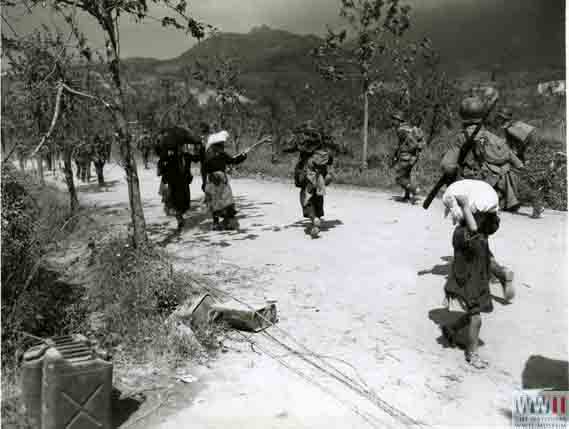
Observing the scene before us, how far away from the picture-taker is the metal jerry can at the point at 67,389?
9.85 ft

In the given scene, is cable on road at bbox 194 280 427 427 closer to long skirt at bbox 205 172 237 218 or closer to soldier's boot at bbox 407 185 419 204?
long skirt at bbox 205 172 237 218

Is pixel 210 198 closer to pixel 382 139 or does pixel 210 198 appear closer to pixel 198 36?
pixel 198 36

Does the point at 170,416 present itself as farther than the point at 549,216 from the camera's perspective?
No

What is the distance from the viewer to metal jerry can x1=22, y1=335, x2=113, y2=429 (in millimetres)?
3002

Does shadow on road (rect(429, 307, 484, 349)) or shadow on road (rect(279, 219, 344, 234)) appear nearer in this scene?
shadow on road (rect(429, 307, 484, 349))

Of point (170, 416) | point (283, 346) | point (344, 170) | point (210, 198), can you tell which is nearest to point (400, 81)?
point (344, 170)

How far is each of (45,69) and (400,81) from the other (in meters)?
10.9

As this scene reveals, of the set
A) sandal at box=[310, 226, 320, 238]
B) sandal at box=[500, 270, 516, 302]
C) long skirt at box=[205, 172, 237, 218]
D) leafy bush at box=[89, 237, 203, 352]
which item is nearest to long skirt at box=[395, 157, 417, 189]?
sandal at box=[310, 226, 320, 238]

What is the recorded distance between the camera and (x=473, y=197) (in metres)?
4.20

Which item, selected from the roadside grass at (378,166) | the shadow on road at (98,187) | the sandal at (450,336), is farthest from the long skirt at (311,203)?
the shadow on road at (98,187)

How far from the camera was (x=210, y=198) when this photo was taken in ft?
29.0

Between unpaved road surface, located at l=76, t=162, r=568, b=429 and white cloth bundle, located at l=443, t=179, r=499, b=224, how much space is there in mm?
1138

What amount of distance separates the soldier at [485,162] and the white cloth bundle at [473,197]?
1137mm

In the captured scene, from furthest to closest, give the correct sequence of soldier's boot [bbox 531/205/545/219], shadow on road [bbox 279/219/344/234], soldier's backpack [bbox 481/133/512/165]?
soldier's boot [bbox 531/205/545/219], shadow on road [bbox 279/219/344/234], soldier's backpack [bbox 481/133/512/165]
